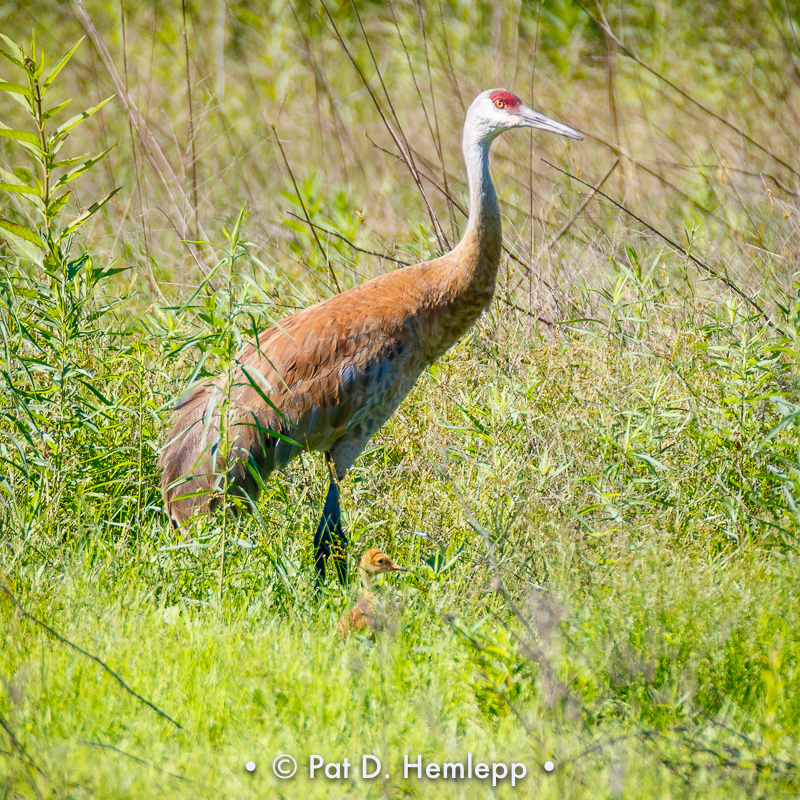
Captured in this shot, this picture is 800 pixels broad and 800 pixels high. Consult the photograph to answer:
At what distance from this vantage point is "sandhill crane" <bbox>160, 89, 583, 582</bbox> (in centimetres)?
380

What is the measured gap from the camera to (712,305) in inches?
180

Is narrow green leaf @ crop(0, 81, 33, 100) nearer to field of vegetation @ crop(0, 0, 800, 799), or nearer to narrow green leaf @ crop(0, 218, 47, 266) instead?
field of vegetation @ crop(0, 0, 800, 799)

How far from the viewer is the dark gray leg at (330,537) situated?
11.1ft

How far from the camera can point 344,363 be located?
154 inches

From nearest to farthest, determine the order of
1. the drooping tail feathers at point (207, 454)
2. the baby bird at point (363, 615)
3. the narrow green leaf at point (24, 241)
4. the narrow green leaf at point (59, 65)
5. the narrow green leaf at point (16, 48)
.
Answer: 1. the baby bird at point (363, 615)
2. the narrow green leaf at point (59, 65)
3. the narrow green leaf at point (16, 48)
4. the narrow green leaf at point (24, 241)
5. the drooping tail feathers at point (207, 454)

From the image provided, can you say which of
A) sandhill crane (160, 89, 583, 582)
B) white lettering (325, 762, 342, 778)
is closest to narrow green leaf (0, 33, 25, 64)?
sandhill crane (160, 89, 583, 582)

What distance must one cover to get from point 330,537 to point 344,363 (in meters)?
0.74

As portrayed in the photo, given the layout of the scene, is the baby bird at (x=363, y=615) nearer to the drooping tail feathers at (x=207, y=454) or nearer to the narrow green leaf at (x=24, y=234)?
the drooping tail feathers at (x=207, y=454)

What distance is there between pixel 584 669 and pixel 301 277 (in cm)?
367

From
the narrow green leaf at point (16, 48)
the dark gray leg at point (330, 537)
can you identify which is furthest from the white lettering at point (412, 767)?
the narrow green leaf at point (16, 48)

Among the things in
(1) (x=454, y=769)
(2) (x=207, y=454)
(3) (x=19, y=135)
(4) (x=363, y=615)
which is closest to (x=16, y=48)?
(3) (x=19, y=135)

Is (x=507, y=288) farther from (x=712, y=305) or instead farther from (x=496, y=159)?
(x=496, y=159)

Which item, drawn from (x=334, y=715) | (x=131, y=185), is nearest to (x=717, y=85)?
(x=131, y=185)

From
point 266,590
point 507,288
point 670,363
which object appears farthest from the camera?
point 507,288
